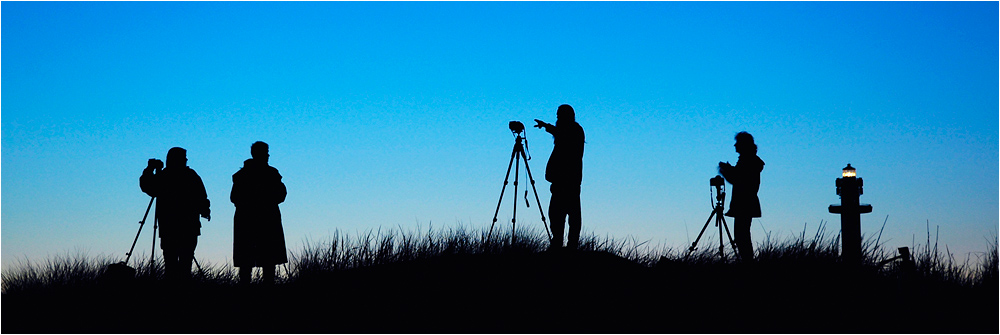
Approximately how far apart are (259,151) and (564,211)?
3560 millimetres

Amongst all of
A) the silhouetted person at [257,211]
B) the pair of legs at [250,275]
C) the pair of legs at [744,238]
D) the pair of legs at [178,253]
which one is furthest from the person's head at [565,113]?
the pair of legs at [178,253]

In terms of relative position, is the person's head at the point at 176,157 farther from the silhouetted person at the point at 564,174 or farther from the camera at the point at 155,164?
the silhouetted person at the point at 564,174

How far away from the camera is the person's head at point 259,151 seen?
10430mm

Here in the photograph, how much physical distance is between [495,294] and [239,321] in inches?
101

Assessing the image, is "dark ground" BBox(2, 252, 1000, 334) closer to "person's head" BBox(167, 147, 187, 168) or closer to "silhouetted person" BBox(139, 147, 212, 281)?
"silhouetted person" BBox(139, 147, 212, 281)

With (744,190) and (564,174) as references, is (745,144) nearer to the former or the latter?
(744,190)

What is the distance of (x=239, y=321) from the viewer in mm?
9070

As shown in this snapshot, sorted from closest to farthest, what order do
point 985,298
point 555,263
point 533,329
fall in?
point 533,329 → point 985,298 → point 555,263

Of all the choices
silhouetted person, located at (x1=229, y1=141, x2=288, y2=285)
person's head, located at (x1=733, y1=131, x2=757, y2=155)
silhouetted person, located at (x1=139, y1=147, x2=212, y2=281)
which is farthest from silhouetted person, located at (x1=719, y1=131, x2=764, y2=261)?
silhouetted person, located at (x1=139, y1=147, x2=212, y2=281)

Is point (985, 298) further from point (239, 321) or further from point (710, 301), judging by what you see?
point (239, 321)

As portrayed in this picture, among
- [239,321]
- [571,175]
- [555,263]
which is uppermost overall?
[571,175]

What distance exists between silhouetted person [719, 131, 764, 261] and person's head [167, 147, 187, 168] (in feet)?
21.6

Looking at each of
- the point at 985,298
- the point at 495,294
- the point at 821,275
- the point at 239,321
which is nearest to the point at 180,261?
the point at 239,321

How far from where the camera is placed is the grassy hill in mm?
8750
